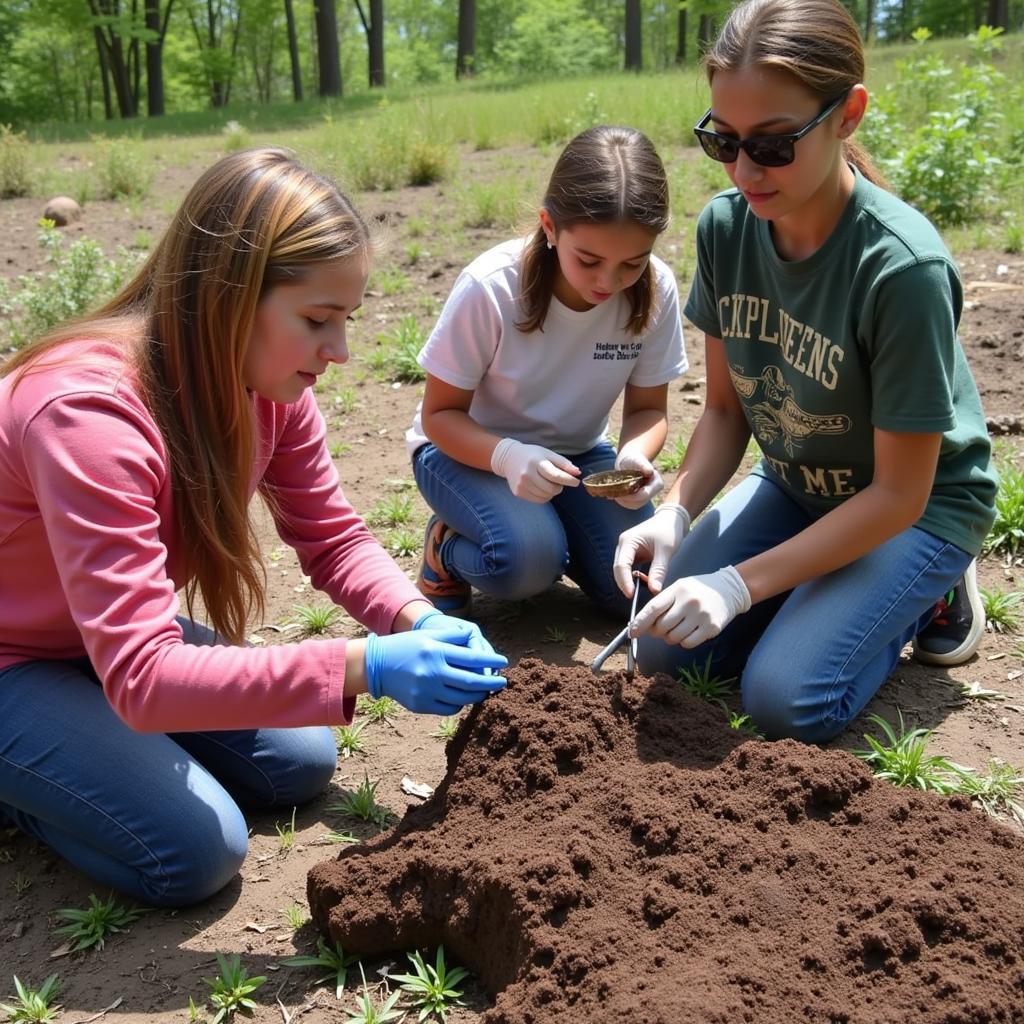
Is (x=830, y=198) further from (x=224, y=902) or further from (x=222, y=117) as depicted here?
(x=222, y=117)

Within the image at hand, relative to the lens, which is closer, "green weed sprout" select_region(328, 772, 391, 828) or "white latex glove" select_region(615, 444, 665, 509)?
"green weed sprout" select_region(328, 772, 391, 828)

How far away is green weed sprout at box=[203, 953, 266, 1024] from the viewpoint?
6.83 ft

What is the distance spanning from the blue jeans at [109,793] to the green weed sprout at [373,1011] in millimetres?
460

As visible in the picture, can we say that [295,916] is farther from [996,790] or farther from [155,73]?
[155,73]

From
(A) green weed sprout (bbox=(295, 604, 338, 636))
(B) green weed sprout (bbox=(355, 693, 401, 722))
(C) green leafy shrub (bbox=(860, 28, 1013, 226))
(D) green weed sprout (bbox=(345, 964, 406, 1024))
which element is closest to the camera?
(D) green weed sprout (bbox=(345, 964, 406, 1024))

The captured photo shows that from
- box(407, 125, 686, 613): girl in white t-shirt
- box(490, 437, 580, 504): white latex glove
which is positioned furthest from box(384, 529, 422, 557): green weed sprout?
box(490, 437, 580, 504): white latex glove

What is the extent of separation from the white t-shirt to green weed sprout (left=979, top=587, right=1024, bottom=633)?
1208 millimetres

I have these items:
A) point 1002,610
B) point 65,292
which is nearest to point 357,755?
point 1002,610

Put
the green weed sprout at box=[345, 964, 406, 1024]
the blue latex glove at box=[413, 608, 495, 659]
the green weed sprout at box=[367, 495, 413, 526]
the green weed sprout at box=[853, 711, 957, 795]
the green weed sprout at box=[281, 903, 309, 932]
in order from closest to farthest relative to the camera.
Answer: the green weed sprout at box=[345, 964, 406, 1024] < the green weed sprout at box=[281, 903, 309, 932] < the blue latex glove at box=[413, 608, 495, 659] < the green weed sprout at box=[853, 711, 957, 795] < the green weed sprout at box=[367, 495, 413, 526]

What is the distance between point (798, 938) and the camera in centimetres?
187

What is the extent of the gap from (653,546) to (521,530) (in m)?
0.58

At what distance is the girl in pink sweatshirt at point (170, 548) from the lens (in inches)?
82.9

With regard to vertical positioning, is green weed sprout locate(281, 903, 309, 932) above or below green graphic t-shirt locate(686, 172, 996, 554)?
below

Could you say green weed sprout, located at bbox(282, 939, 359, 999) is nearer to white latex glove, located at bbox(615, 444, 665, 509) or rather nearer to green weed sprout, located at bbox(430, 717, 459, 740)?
green weed sprout, located at bbox(430, 717, 459, 740)
